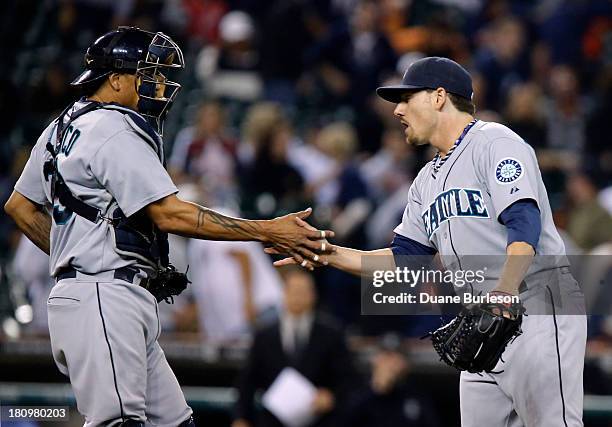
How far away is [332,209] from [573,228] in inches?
76.3

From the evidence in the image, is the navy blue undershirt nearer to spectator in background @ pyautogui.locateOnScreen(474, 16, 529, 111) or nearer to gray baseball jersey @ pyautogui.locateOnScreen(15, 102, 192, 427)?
gray baseball jersey @ pyautogui.locateOnScreen(15, 102, 192, 427)

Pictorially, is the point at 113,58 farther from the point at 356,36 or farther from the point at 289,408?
the point at 356,36

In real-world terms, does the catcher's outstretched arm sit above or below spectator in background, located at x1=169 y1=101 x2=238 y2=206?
below

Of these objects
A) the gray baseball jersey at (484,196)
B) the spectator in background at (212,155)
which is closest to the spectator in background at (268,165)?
the spectator in background at (212,155)

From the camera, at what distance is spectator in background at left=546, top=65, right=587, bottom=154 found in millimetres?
10680

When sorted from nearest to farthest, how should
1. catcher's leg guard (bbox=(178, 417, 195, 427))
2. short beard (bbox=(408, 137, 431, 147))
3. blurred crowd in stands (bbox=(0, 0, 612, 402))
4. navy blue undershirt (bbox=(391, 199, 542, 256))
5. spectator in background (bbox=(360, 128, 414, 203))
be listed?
navy blue undershirt (bbox=(391, 199, 542, 256)) < catcher's leg guard (bbox=(178, 417, 195, 427)) < short beard (bbox=(408, 137, 431, 147)) < blurred crowd in stands (bbox=(0, 0, 612, 402)) < spectator in background (bbox=(360, 128, 414, 203))

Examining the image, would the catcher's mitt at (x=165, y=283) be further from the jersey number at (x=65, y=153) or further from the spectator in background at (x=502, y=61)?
the spectator in background at (x=502, y=61)

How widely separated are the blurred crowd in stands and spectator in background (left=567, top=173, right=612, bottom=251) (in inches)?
0.5

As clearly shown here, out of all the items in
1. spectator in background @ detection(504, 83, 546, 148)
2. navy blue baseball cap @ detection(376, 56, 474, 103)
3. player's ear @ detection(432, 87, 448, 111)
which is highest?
spectator in background @ detection(504, 83, 546, 148)

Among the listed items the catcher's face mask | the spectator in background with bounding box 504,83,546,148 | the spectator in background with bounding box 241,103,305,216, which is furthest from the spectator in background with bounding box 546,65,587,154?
the catcher's face mask

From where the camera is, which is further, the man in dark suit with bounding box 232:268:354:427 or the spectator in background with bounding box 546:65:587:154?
the spectator in background with bounding box 546:65:587:154

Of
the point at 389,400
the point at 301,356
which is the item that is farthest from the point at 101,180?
the point at 389,400

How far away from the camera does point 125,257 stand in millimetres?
4531

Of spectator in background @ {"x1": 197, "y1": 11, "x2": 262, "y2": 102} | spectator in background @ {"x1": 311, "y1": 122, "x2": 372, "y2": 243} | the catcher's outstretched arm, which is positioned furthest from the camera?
spectator in background @ {"x1": 197, "y1": 11, "x2": 262, "y2": 102}
